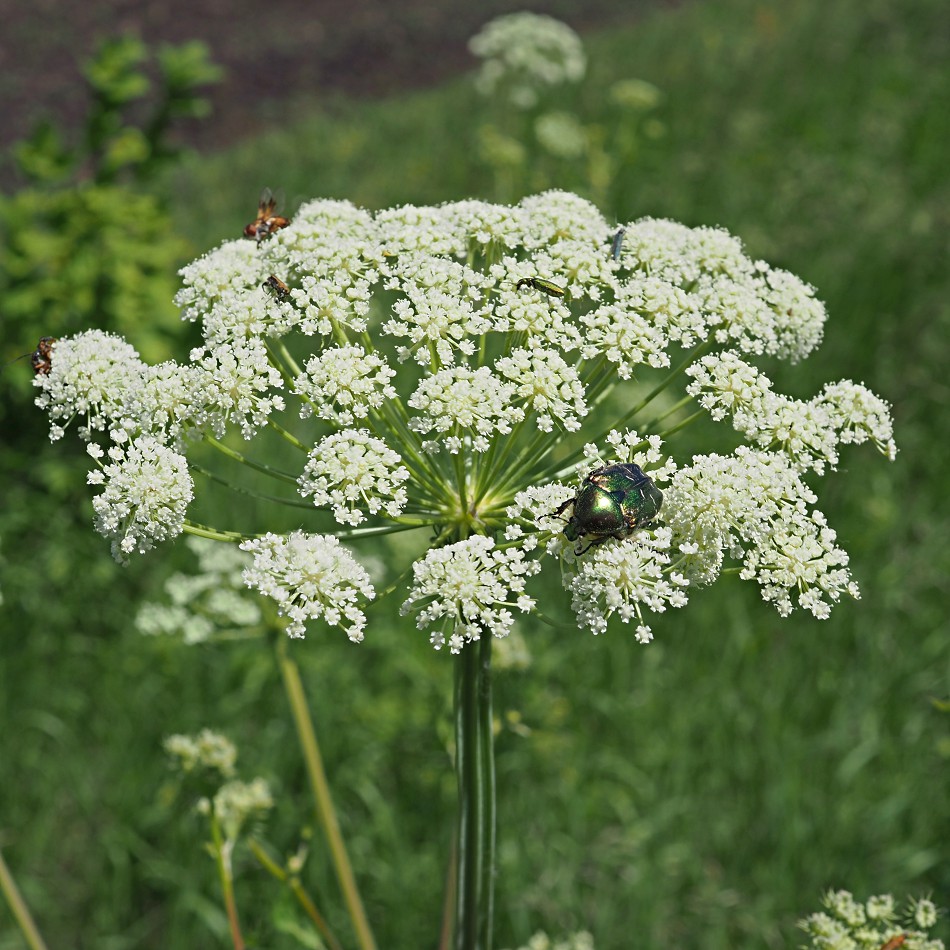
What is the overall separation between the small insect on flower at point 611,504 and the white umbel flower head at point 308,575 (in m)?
0.69

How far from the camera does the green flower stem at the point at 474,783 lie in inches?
122

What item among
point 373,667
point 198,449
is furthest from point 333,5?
point 373,667

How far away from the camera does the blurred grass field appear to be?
600 centimetres

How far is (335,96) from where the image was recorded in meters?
22.3

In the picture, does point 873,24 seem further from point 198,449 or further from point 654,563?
point 654,563

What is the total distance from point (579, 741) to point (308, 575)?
409 centimetres

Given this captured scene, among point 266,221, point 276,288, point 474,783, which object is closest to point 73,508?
point 266,221

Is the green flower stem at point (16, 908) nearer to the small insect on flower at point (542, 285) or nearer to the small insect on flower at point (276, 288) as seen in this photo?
the small insect on flower at point (276, 288)

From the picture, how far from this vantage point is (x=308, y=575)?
3098 mm

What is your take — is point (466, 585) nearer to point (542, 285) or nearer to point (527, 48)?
point (542, 285)

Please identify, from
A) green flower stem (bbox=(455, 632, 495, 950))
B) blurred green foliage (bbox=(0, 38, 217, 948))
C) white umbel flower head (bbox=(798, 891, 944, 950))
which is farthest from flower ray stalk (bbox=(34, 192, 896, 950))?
blurred green foliage (bbox=(0, 38, 217, 948))

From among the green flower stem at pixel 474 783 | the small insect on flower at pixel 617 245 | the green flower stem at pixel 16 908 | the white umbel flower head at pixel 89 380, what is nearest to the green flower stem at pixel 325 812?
the green flower stem at pixel 474 783

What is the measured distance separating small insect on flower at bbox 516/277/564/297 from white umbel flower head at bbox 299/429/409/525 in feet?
2.95

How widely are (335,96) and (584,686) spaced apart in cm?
1875
